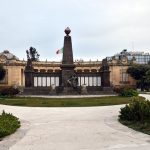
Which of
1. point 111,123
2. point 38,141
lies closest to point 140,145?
point 38,141

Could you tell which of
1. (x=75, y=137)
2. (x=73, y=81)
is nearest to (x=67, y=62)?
(x=73, y=81)

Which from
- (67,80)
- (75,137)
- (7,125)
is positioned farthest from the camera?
(67,80)

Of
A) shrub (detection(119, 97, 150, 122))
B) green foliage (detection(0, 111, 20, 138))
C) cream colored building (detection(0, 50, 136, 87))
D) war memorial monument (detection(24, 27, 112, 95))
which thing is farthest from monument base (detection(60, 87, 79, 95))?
cream colored building (detection(0, 50, 136, 87))

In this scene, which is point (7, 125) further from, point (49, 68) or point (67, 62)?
point (49, 68)

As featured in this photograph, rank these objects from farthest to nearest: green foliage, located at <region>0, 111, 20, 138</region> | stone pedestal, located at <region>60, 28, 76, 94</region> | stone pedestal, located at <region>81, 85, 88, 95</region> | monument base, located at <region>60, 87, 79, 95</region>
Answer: stone pedestal, located at <region>60, 28, 76, 94</region>
stone pedestal, located at <region>81, 85, 88, 95</region>
monument base, located at <region>60, 87, 79, 95</region>
green foliage, located at <region>0, 111, 20, 138</region>

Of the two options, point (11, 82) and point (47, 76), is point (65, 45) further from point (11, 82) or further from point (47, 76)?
point (11, 82)

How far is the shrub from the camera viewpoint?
21380mm

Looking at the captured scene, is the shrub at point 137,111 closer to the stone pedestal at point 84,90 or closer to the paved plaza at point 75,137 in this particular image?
the paved plaza at point 75,137

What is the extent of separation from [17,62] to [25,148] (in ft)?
341

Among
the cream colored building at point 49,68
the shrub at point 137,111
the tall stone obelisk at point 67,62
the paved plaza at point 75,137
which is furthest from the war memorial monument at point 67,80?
the cream colored building at point 49,68

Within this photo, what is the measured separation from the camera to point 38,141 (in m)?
15.5

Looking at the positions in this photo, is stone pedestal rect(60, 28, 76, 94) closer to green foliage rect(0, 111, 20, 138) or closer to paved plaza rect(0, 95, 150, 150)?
paved plaza rect(0, 95, 150, 150)

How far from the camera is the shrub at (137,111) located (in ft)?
70.1

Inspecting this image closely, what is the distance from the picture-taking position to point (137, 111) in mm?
21672
